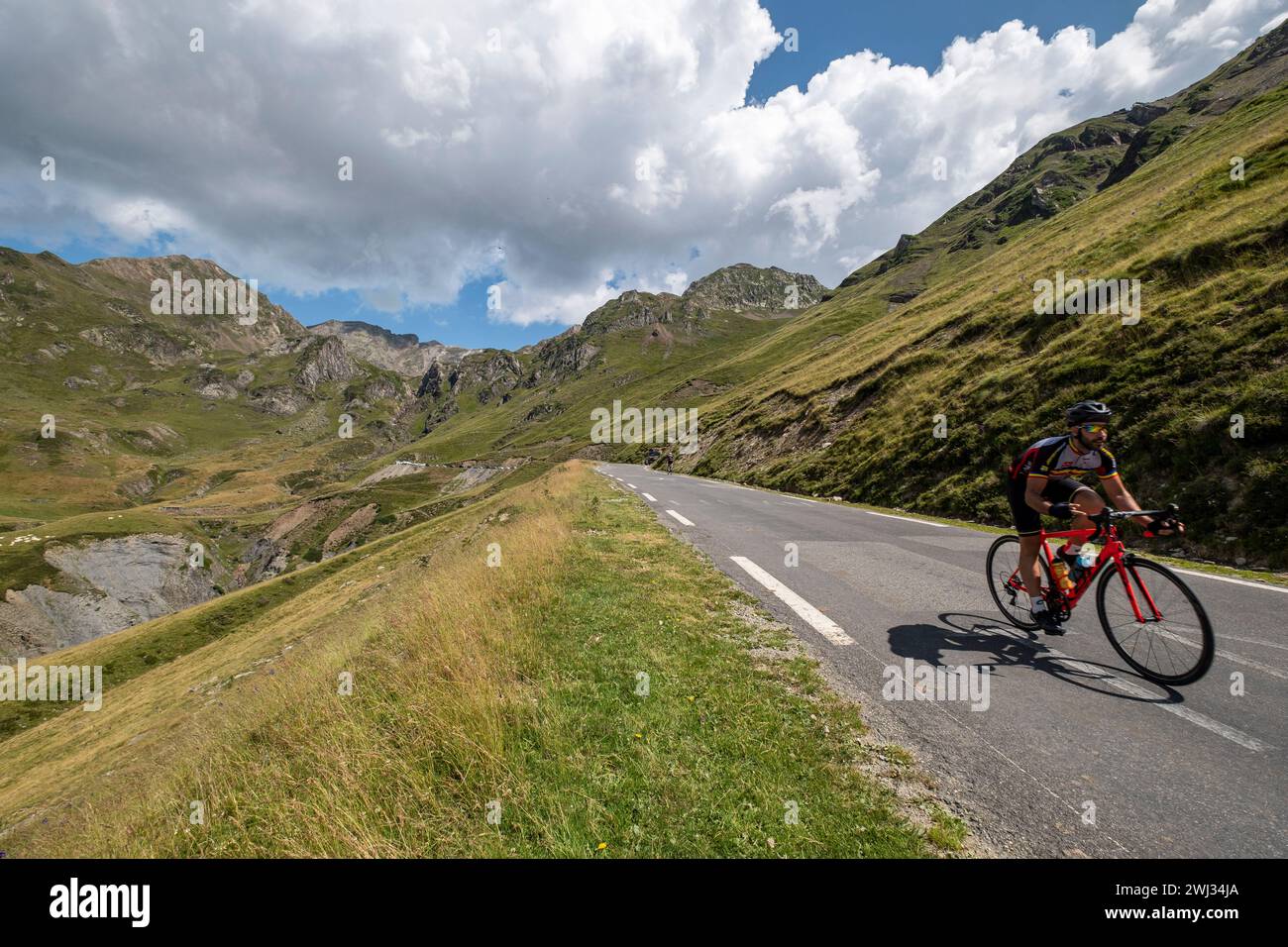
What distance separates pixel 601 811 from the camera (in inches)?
126

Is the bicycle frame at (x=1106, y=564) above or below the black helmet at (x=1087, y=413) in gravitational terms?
below

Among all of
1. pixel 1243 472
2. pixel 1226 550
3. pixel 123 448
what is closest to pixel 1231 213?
pixel 1243 472

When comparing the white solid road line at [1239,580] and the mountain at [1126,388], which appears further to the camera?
the mountain at [1126,388]

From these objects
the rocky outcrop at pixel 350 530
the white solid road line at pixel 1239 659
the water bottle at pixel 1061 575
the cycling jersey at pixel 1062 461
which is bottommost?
the rocky outcrop at pixel 350 530

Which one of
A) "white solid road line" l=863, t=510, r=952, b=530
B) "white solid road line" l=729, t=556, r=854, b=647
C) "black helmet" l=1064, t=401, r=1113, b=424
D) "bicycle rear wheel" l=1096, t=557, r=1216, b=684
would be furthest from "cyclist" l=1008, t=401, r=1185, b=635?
"white solid road line" l=863, t=510, r=952, b=530

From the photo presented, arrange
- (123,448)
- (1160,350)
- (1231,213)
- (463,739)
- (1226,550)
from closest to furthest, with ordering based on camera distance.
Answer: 1. (463,739)
2. (1226,550)
3. (1160,350)
4. (1231,213)
5. (123,448)

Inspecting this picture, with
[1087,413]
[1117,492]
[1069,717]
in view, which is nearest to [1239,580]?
[1117,492]

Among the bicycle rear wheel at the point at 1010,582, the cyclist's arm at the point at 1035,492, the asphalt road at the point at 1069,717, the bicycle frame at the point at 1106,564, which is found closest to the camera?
the asphalt road at the point at 1069,717

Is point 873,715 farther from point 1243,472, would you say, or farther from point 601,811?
point 1243,472

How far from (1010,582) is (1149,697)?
2083 mm

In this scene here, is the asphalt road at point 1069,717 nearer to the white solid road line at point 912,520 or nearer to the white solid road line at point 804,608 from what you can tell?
the white solid road line at point 804,608

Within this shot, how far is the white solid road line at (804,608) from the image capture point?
6117mm

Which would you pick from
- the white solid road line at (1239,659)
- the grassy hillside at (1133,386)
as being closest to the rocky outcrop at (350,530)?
the grassy hillside at (1133,386)
